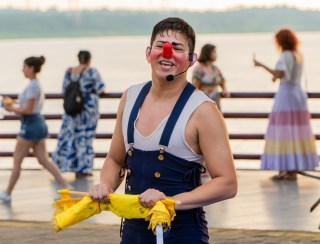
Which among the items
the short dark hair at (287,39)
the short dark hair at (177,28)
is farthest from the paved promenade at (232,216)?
the short dark hair at (177,28)

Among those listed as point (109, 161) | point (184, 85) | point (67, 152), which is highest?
point (184, 85)

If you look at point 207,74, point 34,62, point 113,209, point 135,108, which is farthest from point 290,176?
point 113,209

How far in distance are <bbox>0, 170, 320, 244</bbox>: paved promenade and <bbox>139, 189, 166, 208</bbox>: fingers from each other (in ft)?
16.4

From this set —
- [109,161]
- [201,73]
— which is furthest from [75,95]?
[109,161]

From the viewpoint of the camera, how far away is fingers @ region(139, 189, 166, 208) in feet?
17.4

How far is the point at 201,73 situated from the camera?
1453cm

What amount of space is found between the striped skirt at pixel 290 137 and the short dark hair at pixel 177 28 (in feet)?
29.0

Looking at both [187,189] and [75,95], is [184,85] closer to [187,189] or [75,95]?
[187,189]

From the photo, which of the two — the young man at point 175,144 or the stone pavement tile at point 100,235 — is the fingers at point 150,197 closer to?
the young man at point 175,144

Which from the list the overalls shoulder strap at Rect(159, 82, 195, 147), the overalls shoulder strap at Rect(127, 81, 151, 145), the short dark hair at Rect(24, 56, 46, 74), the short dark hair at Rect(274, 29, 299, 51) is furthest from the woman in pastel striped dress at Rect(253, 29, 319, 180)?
the overalls shoulder strap at Rect(159, 82, 195, 147)

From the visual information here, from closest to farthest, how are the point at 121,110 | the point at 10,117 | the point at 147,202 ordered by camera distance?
the point at 147,202 → the point at 121,110 → the point at 10,117

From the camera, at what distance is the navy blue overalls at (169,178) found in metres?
5.54

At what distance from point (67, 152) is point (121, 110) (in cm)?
930

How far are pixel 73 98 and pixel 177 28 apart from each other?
8884mm
